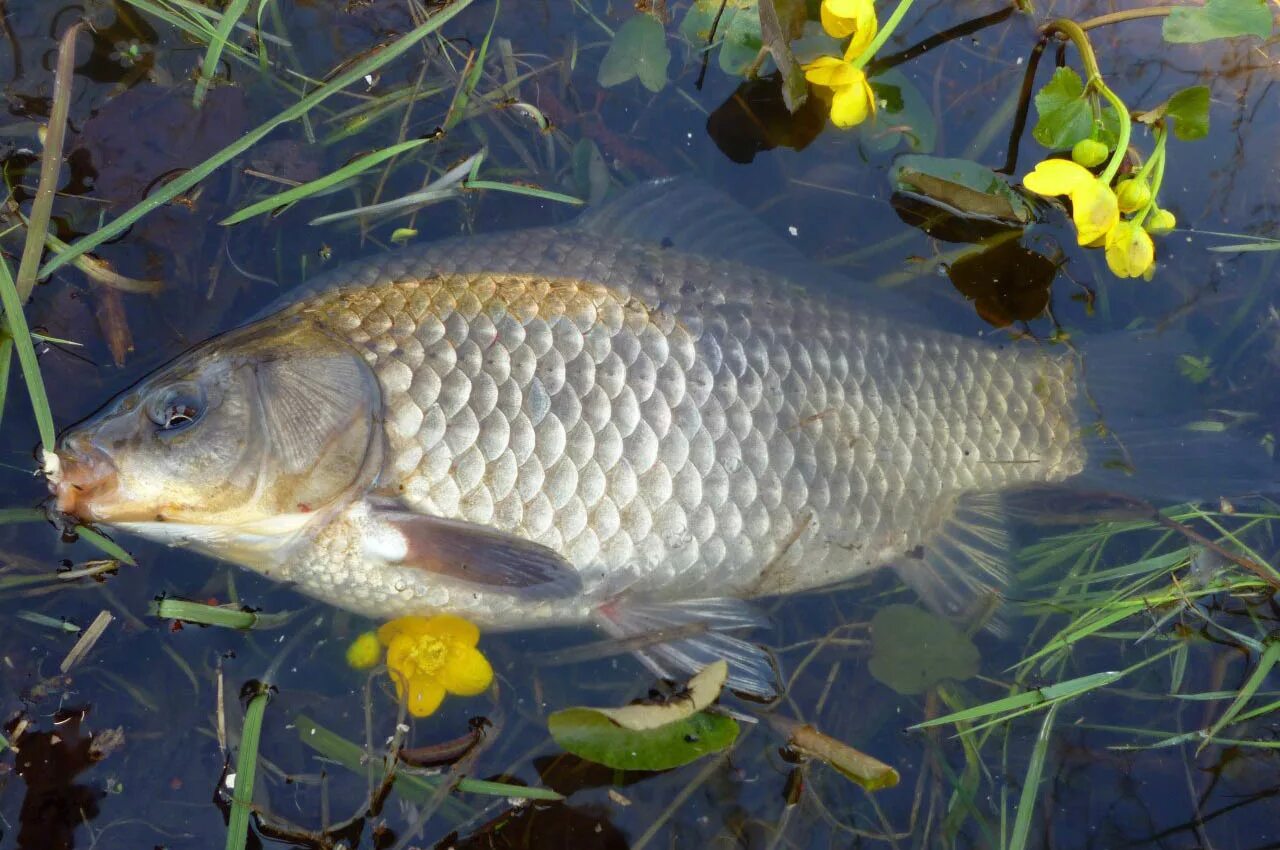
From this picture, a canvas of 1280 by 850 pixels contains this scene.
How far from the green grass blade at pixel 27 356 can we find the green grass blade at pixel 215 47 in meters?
0.71

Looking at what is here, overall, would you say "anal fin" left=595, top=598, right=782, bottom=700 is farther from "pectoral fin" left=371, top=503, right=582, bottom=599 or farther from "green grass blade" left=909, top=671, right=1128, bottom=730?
"green grass blade" left=909, top=671, right=1128, bottom=730

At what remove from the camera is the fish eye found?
191 cm

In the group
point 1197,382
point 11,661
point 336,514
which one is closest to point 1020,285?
point 1197,382

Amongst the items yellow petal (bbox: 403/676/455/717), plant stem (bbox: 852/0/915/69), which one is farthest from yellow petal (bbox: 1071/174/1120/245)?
yellow petal (bbox: 403/676/455/717)

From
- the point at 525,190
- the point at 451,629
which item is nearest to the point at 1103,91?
the point at 525,190

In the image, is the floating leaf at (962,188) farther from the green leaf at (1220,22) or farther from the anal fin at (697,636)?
the anal fin at (697,636)

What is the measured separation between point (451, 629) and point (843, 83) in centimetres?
168

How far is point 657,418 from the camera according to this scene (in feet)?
6.79

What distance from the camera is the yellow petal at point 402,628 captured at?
2.12 meters

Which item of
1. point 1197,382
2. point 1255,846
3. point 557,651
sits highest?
point 1197,382

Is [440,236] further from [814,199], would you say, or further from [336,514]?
[814,199]

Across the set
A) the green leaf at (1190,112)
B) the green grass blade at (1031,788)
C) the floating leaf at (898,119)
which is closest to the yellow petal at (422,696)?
the green grass blade at (1031,788)

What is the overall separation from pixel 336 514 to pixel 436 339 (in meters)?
0.45

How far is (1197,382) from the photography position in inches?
107
